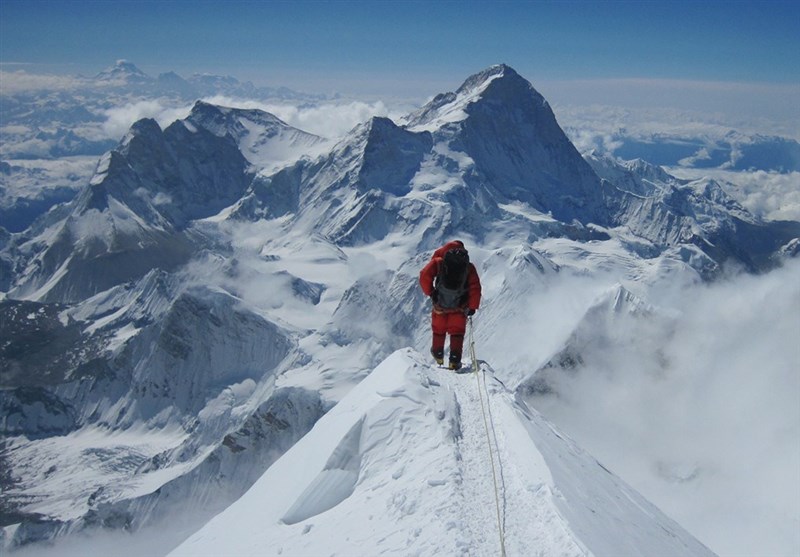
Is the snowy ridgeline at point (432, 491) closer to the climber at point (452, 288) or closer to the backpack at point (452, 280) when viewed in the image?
the climber at point (452, 288)

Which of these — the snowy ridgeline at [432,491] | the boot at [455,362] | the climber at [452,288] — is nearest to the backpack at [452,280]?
the climber at [452,288]

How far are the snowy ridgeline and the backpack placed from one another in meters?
2.66

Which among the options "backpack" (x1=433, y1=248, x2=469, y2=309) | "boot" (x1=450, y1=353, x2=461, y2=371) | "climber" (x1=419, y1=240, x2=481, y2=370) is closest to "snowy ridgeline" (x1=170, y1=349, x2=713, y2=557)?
"boot" (x1=450, y1=353, x2=461, y2=371)

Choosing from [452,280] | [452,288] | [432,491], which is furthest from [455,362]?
[432,491]

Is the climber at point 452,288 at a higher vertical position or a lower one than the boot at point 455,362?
higher

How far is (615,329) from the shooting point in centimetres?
13612

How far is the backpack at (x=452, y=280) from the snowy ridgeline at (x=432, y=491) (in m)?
2.66

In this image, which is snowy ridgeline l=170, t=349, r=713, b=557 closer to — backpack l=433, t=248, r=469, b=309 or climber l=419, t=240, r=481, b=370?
climber l=419, t=240, r=481, b=370

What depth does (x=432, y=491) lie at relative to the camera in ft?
46.8

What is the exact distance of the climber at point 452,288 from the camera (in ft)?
72.4

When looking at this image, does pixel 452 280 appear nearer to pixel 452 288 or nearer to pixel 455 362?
pixel 452 288

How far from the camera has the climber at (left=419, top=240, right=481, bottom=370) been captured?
22062 millimetres

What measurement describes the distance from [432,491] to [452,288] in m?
9.39

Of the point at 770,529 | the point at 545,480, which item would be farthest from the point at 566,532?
the point at 770,529
